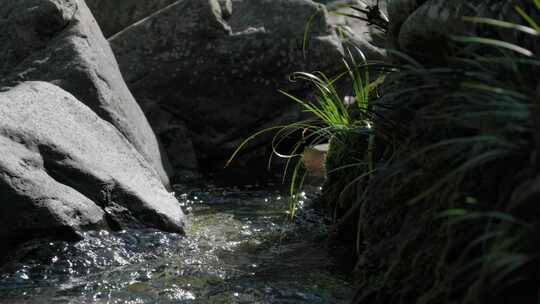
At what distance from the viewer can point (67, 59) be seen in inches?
244

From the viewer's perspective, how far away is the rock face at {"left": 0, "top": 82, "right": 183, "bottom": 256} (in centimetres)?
445

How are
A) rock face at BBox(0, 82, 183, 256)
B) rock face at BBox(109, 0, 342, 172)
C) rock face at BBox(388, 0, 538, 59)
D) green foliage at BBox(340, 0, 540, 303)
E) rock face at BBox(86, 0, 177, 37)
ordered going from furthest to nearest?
rock face at BBox(86, 0, 177, 37) → rock face at BBox(109, 0, 342, 172) → rock face at BBox(0, 82, 183, 256) → rock face at BBox(388, 0, 538, 59) → green foliage at BBox(340, 0, 540, 303)

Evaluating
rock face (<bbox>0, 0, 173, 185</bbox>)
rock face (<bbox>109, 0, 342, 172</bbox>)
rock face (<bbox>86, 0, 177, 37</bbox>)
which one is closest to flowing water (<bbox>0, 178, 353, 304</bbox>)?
rock face (<bbox>0, 0, 173, 185</bbox>)

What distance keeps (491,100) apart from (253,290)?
1897 millimetres

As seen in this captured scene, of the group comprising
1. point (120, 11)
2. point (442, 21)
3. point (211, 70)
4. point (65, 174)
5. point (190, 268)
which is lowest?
point (190, 268)

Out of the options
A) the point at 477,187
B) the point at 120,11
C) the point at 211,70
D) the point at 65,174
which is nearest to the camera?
the point at 477,187

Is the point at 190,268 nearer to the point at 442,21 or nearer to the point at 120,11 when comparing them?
→ the point at 442,21

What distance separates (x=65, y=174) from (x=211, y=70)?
2.99 m

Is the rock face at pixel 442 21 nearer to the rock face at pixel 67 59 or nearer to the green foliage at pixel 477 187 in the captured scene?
the green foliage at pixel 477 187

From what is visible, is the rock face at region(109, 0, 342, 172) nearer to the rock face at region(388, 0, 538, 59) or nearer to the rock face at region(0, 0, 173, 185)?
the rock face at region(0, 0, 173, 185)

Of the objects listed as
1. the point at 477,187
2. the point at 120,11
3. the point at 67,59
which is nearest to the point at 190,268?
the point at 477,187

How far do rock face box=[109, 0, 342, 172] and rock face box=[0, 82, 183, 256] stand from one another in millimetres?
1857

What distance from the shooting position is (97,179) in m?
4.97

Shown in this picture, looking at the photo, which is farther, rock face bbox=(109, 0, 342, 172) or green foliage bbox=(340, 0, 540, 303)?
rock face bbox=(109, 0, 342, 172)
